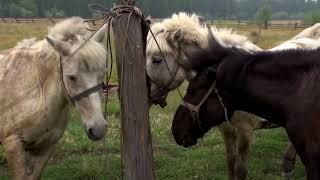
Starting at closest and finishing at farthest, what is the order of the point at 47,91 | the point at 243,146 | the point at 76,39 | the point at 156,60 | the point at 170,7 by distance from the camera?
the point at 76,39 < the point at 47,91 < the point at 156,60 < the point at 243,146 < the point at 170,7

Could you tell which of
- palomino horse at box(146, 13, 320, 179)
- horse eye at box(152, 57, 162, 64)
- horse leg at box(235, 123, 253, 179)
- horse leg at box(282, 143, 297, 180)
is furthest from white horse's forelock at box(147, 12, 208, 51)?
horse leg at box(282, 143, 297, 180)

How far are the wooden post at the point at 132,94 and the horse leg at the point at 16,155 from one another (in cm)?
138

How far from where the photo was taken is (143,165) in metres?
3.56

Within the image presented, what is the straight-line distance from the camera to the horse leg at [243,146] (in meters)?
5.89

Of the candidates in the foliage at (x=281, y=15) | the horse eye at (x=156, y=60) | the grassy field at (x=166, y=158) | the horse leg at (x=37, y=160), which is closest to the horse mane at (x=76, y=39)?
the horse leg at (x=37, y=160)

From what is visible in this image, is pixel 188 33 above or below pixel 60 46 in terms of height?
below

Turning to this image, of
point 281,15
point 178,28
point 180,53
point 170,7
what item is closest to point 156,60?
point 180,53

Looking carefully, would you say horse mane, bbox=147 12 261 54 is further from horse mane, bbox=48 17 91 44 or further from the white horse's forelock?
horse mane, bbox=48 17 91 44

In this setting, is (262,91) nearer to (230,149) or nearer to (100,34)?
(100,34)

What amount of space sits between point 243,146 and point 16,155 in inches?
114

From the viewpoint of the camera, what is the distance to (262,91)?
3990 mm

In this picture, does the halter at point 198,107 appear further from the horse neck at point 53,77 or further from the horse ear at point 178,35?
the horse ear at point 178,35

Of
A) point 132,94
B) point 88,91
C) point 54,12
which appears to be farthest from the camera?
point 54,12

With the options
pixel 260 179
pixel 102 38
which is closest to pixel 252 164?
pixel 260 179
